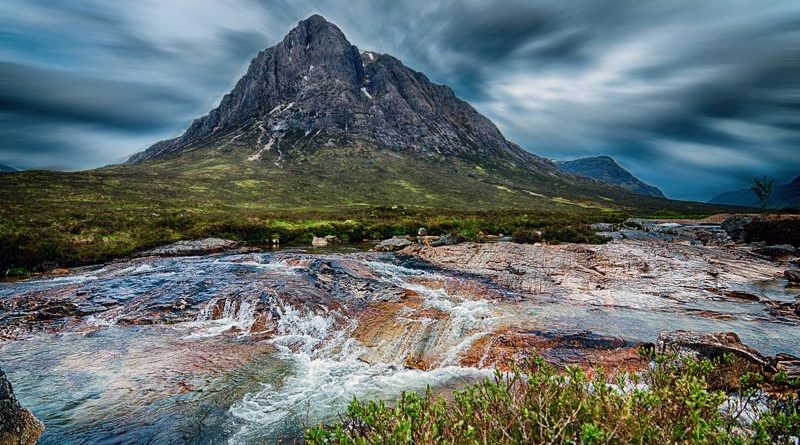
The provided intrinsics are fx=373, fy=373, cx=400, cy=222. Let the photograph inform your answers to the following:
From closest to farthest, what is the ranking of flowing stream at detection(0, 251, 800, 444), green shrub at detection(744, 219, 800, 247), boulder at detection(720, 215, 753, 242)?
flowing stream at detection(0, 251, 800, 444) → green shrub at detection(744, 219, 800, 247) → boulder at detection(720, 215, 753, 242)

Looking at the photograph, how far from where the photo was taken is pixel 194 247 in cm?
4322

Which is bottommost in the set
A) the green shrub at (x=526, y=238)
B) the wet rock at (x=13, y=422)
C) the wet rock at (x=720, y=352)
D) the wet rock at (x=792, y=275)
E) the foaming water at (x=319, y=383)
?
the foaming water at (x=319, y=383)

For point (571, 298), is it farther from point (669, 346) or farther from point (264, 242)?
point (264, 242)

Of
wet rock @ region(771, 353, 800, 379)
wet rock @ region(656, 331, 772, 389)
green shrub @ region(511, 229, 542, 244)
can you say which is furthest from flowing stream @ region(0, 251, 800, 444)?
green shrub @ region(511, 229, 542, 244)

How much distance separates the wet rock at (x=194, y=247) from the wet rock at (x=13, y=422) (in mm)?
33954

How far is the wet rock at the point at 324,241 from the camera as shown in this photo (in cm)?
4834

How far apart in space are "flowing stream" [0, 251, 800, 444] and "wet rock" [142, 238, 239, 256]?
1319 centimetres

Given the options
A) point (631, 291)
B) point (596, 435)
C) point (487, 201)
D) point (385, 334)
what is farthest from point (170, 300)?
point (487, 201)

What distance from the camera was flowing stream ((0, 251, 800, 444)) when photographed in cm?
1206

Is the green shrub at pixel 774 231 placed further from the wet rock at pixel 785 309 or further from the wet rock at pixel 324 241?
the wet rock at pixel 324 241

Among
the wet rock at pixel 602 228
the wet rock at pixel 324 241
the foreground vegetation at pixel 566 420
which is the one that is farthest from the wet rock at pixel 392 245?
the foreground vegetation at pixel 566 420

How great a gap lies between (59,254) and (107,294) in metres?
18.1

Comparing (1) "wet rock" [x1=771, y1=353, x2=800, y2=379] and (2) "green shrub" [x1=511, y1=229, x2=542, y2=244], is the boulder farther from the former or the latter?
(1) "wet rock" [x1=771, y1=353, x2=800, y2=379]

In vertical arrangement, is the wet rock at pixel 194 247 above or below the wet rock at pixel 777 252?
below
